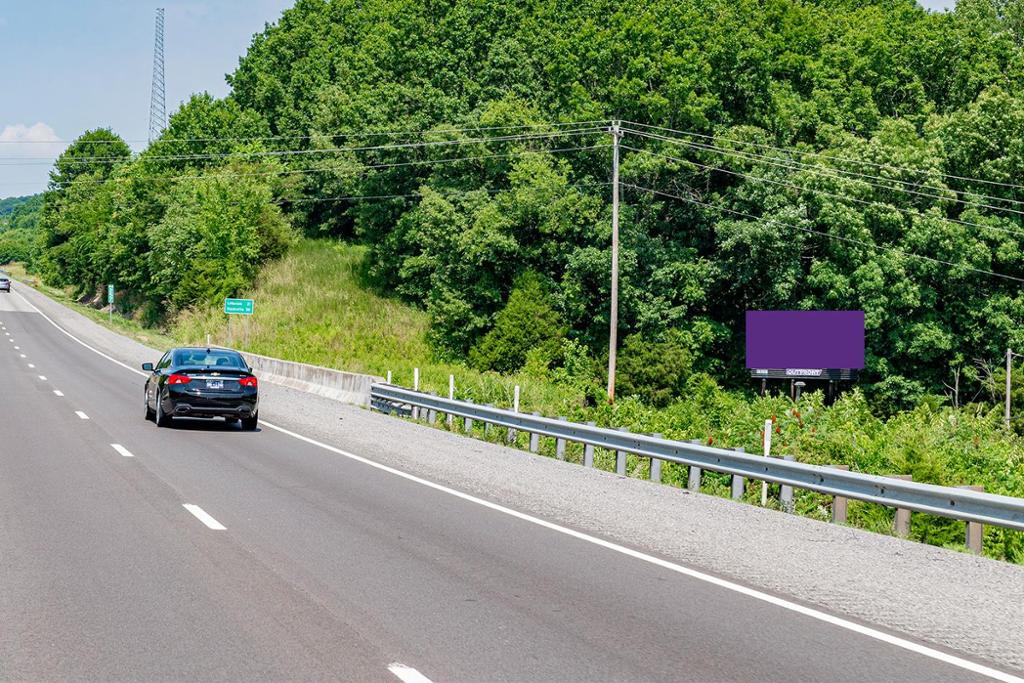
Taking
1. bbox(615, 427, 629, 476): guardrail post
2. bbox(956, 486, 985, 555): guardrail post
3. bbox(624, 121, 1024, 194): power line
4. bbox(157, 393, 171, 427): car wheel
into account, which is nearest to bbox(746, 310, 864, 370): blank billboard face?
bbox(624, 121, 1024, 194): power line

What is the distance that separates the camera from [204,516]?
11656 millimetres

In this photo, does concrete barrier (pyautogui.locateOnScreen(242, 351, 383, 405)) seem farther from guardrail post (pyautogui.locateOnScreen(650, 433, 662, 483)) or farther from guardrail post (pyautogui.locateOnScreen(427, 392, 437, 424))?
guardrail post (pyautogui.locateOnScreen(650, 433, 662, 483))

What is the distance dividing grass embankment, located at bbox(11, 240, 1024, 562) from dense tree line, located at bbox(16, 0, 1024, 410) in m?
2.53

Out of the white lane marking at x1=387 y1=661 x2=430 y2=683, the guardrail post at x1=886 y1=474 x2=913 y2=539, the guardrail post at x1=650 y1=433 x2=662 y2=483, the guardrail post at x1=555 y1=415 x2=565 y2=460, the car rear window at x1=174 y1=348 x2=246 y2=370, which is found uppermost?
the car rear window at x1=174 y1=348 x2=246 y2=370

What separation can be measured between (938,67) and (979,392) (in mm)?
17054

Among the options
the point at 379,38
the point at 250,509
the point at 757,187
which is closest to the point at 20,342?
the point at 379,38

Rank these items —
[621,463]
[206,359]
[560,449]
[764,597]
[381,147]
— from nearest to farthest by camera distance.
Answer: [764,597]
[621,463]
[560,449]
[206,359]
[381,147]

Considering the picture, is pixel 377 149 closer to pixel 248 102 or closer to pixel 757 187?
pixel 757 187

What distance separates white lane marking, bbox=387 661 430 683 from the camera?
6.05 m

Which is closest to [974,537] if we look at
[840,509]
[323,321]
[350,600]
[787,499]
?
[840,509]

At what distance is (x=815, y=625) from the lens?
25.1 feet

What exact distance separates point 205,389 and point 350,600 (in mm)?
14291

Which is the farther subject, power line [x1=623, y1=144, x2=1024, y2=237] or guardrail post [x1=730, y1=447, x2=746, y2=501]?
power line [x1=623, y1=144, x2=1024, y2=237]

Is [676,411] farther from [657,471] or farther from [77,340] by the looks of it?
[77,340]
